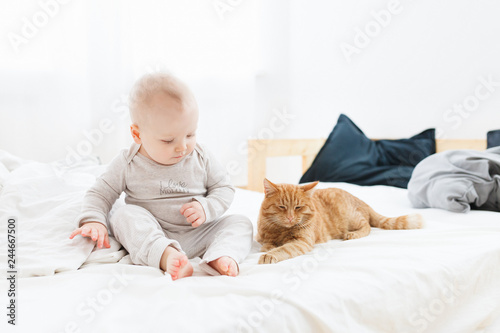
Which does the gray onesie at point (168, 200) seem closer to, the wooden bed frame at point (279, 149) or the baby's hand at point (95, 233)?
the baby's hand at point (95, 233)

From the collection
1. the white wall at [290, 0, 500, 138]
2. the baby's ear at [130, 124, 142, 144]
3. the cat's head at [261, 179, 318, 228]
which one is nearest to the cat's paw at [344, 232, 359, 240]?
the cat's head at [261, 179, 318, 228]

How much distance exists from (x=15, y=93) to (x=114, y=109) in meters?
0.54

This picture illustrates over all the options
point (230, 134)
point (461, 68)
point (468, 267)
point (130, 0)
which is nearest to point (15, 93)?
point (130, 0)

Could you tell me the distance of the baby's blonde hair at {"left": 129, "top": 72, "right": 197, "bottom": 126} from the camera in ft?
2.78

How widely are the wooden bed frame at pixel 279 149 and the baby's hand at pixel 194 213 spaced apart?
57.9 inches

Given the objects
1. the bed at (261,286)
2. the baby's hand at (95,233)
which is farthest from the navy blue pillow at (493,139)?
the baby's hand at (95,233)

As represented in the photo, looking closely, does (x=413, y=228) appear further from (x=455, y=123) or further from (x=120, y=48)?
(x=120, y=48)

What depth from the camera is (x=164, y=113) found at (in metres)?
0.84

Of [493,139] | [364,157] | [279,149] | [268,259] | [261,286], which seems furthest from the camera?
[279,149]

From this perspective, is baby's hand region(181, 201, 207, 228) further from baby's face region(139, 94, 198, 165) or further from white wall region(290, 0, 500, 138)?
white wall region(290, 0, 500, 138)

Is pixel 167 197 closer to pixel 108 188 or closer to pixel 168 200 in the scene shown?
pixel 168 200

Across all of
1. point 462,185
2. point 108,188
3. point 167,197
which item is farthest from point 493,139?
point 108,188

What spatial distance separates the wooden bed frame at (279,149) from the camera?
2149 mm

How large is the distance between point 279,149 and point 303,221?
59.9 inches
